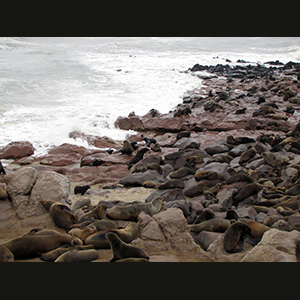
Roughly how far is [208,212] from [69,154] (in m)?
6.04

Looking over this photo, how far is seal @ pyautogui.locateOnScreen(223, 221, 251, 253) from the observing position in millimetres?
4359

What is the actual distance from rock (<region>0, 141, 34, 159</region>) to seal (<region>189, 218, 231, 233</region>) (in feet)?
22.6

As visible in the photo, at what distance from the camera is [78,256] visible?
12.9ft

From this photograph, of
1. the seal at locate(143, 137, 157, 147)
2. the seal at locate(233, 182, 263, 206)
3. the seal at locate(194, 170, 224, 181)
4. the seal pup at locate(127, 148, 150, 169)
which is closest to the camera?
the seal at locate(233, 182, 263, 206)

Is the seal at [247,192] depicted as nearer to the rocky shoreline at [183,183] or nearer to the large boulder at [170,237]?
the rocky shoreline at [183,183]

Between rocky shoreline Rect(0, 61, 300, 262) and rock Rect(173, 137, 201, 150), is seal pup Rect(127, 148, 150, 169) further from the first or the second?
rock Rect(173, 137, 201, 150)

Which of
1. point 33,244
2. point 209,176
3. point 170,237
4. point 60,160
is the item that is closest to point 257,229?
point 170,237

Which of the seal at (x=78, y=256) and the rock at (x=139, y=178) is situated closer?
the seal at (x=78, y=256)

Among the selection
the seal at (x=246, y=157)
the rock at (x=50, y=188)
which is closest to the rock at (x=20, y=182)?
the rock at (x=50, y=188)

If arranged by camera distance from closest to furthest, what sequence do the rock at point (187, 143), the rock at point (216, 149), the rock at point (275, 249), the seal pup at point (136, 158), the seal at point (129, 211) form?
the rock at point (275, 249) → the seal at point (129, 211) → the seal pup at point (136, 158) → the rock at point (216, 149) → the rock at point (187, 143)

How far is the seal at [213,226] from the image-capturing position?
16.3 ft

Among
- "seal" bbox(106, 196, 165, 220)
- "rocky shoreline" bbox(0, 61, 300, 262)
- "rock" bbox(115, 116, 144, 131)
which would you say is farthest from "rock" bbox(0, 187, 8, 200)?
"rock" bbox(115, 116, 144, 131)

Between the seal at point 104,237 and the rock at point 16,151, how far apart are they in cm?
645

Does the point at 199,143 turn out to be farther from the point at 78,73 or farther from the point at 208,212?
the point at 78,73
